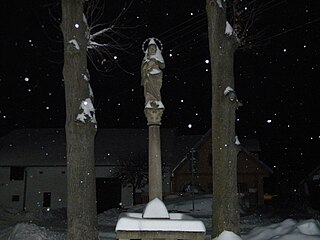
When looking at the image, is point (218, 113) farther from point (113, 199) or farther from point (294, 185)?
point (294, 185)

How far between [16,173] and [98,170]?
731 centimetres

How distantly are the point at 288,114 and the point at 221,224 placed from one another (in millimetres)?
44201

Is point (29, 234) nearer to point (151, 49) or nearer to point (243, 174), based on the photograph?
point (151, 49)

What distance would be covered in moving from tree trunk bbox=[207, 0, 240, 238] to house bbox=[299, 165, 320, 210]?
27911 millimetres

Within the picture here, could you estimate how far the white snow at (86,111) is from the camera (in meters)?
10.0

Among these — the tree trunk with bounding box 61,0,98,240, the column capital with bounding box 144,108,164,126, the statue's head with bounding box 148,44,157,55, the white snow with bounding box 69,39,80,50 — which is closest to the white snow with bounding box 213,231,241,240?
the tree trunk with bounding box 61,0,98,240

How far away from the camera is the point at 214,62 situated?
10.5 metres

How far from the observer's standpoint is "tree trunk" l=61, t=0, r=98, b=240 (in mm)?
9680

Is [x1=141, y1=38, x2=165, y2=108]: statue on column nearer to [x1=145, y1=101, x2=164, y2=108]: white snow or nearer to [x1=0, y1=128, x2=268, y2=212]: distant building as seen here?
[x1=145, y1=101, x2=164, y2=108]: white snow

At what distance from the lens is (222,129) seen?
10.1 m

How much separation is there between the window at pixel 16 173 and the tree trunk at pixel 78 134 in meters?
31.2

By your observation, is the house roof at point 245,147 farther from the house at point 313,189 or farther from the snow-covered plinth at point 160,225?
the snow-covered plinth at point 160,225

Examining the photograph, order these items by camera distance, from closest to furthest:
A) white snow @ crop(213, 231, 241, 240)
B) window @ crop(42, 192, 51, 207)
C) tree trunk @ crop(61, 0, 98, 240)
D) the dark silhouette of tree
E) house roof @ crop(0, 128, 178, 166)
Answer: white snow @ crop(213, 231, 241, 240) → tree trunk @ crop(61, 0, 98, 240) → the dark silhouette of tree → window @ crop(42, 192, 51, 207) → house roof @ crop(0, 128, 178, 166)

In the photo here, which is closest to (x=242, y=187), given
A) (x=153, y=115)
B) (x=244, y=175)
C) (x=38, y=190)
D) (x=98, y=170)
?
(x=244, y=175)
